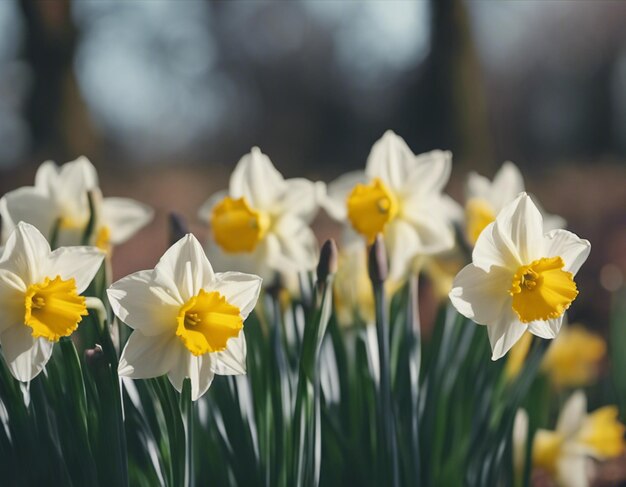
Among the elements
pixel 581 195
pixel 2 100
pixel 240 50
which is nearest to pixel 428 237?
pixel 581 195

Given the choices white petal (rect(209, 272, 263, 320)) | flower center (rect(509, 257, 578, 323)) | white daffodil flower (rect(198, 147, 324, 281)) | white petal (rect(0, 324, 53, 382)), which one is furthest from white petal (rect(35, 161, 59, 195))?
flower center (rect(509, 257, 578, 323))

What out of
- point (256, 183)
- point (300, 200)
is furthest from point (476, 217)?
point (256, 183)

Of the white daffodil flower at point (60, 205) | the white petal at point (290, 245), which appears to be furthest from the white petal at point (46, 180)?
the white petal at point (290, 245)

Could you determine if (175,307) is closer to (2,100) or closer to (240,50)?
(2,100)

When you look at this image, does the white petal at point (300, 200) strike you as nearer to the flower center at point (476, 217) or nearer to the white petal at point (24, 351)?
the flower center at point (476, 217)

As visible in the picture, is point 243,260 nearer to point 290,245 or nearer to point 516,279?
point 290,245

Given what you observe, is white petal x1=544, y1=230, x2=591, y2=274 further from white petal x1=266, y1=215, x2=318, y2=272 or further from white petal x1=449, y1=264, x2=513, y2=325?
white petal x1=266, y1=215, x2=318, y2=272
